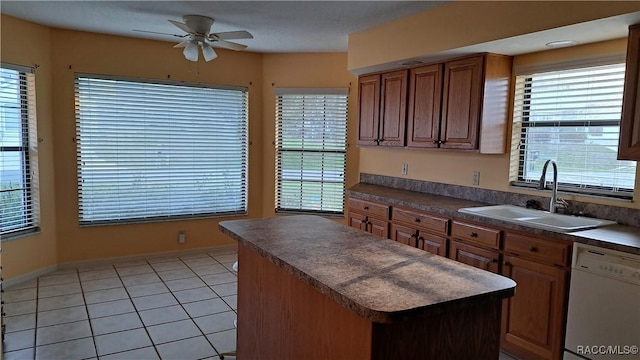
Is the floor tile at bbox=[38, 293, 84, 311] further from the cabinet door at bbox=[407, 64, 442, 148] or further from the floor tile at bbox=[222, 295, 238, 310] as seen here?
the cabinet door at bbox=[407, 64, 442, 148]

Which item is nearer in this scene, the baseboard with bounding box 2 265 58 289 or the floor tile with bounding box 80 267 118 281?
the baseboard with bounding box 2 265 58 289

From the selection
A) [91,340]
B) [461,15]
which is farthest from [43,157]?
[461,15]

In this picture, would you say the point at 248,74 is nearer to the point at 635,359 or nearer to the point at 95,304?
the point at 95,304

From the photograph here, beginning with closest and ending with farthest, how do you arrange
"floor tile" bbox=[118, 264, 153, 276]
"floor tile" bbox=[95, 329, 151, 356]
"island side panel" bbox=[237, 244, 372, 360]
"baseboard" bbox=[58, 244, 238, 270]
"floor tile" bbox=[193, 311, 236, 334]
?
"island side panel" bbox=[237, 244, 372, 360] < "floor tile" bbox=[95, 329, 151, 356] < "floor tile" bbox=[193, 311, 236, 334] < "floor tile" bbox=[118, 264, 153, 276] < "baseboard" bbox=[58, 244, 238, 270]

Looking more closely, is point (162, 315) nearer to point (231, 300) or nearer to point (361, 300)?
point (231, 300)

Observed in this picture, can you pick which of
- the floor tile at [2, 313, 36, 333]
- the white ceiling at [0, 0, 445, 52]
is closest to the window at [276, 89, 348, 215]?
the white ceiling at [0, 0, 445, 52]

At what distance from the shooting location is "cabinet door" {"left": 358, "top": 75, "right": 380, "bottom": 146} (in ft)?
14.5

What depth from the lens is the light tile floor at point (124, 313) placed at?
2.93 metres

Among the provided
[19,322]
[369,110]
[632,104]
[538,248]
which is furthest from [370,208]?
[19,322]

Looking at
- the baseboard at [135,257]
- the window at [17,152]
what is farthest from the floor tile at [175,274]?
the window at [17,152]

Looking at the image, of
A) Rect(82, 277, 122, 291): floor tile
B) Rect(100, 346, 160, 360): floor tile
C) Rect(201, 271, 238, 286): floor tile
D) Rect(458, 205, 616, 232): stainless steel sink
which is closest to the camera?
Rect(458, 205, 616, 232): stainless steel sink

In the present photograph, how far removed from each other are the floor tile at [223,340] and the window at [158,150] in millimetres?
2331

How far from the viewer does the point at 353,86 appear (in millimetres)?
5258

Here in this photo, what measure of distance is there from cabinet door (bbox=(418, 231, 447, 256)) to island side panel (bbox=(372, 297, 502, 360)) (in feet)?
5.47
